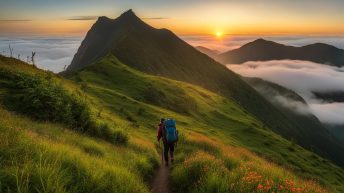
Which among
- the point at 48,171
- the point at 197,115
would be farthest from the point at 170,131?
the point at 197,115

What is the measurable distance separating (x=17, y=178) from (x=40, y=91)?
1411 cm

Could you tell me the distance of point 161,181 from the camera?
17.5 metres

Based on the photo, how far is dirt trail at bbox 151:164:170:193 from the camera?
1586 cm

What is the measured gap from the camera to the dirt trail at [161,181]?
1586 centimetres

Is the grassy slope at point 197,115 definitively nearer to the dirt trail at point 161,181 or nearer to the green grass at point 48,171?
the dirt trail at point 161,181

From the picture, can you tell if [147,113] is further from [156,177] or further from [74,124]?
[156,177]

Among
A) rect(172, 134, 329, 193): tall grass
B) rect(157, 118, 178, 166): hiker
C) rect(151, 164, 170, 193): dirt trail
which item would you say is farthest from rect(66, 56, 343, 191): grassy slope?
rect(172, 134, 329, 193): tall grass

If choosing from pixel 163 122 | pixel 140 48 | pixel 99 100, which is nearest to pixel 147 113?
pixel 99 100

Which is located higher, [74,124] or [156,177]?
[74,124]

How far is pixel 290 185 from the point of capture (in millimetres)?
11500

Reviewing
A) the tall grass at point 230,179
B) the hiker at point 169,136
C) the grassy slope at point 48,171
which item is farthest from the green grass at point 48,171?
the hiker at point 169,136

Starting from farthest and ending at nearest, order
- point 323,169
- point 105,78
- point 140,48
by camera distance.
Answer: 1. point 140,48
2. point 323,169
3. point 105,78

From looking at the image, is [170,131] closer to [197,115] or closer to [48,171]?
[48,171]

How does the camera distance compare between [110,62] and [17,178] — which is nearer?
[17,178]
